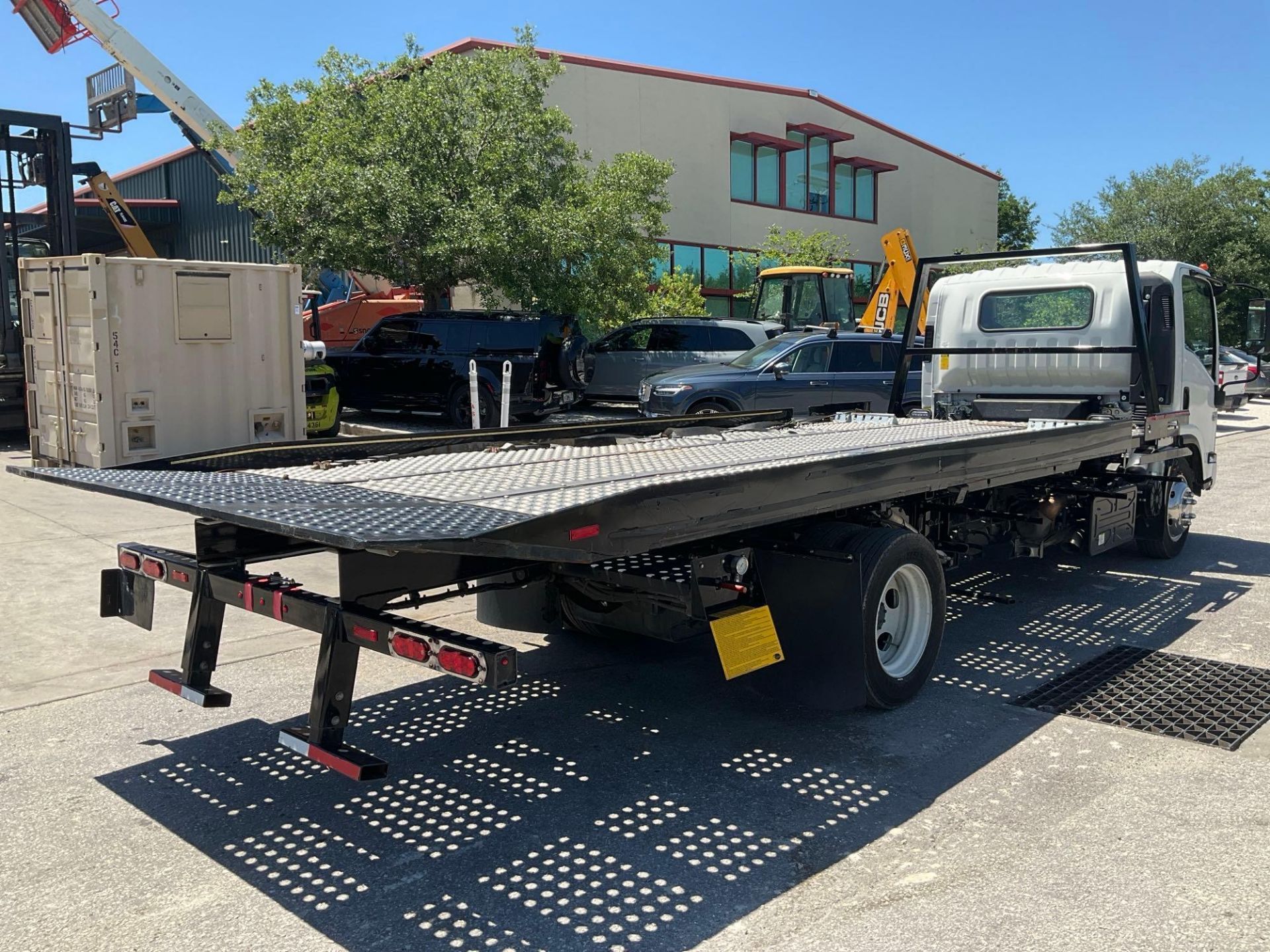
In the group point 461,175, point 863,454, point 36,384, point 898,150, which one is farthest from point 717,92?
point 863,454

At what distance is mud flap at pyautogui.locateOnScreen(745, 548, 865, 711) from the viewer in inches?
179

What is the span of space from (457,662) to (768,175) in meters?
30.7

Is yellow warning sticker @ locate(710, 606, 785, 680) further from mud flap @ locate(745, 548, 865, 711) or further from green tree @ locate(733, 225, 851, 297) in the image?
green tree @ locate(733, 225, 851, 297)

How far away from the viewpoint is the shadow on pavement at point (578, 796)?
3.35 metres

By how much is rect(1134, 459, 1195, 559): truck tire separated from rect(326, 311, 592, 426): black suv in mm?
9471

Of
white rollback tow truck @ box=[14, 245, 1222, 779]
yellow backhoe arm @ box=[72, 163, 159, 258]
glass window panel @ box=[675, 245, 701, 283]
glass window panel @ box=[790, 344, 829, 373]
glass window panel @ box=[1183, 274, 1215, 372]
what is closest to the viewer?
white rollback tow truck @ box=[14, 245, 1222, 779]

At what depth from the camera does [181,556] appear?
437 centimetres

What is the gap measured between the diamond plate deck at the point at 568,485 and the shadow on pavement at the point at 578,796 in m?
1.07

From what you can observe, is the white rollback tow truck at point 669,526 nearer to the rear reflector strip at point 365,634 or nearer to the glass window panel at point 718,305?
the rear reflector strip at point 365,634

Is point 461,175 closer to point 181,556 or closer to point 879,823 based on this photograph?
point 181,556

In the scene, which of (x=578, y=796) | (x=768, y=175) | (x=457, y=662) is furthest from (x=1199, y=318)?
(x=768, y=175)

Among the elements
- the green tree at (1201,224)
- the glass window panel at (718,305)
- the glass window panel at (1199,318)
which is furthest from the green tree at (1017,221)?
the glass window panel at (1199,318)

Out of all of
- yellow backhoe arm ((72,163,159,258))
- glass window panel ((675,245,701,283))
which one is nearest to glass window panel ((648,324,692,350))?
yellow backhoe arm ((72,163,159,258))

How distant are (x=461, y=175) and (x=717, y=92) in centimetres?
1431
